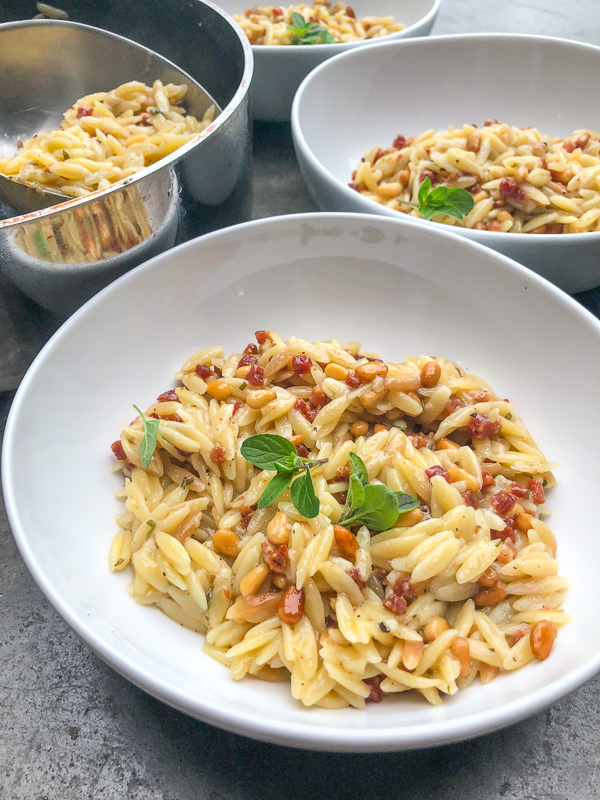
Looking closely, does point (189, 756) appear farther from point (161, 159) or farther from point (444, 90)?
point (444, 90)

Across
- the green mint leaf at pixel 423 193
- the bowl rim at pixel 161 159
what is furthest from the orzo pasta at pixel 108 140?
the green mint leaf at pixel 423 193

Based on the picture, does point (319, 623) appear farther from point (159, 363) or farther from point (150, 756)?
point (159, 363)

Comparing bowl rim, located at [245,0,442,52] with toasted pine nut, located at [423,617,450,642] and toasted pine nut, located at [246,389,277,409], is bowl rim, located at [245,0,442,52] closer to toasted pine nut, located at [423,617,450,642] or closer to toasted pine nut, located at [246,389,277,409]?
toasted pine nut, located at [246,389,277,409]

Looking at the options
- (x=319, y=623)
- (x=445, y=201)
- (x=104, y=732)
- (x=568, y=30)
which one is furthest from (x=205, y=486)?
(x=568, y=30)

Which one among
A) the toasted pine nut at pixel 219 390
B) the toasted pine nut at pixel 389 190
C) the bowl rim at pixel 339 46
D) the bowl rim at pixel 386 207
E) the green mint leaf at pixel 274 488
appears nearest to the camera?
the green mint leaf at pixel 274 488

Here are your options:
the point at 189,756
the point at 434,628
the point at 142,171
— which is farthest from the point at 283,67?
the point at 189,756

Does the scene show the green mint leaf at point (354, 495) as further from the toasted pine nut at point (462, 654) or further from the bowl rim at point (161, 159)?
the bowl rim at point (161, 159)
